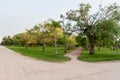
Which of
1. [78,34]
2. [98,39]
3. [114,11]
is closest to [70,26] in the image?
[78,34]

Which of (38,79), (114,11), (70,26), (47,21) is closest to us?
(38,79)

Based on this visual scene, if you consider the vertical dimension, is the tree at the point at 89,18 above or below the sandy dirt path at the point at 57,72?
above

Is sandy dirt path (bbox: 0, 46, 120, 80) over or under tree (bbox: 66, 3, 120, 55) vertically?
under

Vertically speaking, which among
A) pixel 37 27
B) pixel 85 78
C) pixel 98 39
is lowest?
pixel 85 78

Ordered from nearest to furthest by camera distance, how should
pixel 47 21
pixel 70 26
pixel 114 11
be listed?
pixel 114 11
pixel 70 26
pixel 47 21

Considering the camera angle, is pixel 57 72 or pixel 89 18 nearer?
pixel 57 72

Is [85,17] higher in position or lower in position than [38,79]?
higher

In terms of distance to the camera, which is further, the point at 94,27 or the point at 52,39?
the point at 52,39

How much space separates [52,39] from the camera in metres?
49.6

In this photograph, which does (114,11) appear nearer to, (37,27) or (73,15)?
(73,15)

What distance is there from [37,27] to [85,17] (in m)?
14.8

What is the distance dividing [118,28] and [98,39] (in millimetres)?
3658

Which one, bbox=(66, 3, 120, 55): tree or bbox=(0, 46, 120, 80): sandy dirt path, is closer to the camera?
bbox=(0, 46, 120, 80): sandy dirt path

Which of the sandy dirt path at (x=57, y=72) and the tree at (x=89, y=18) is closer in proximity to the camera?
the sandy dirt path at (x=57, y=72)
